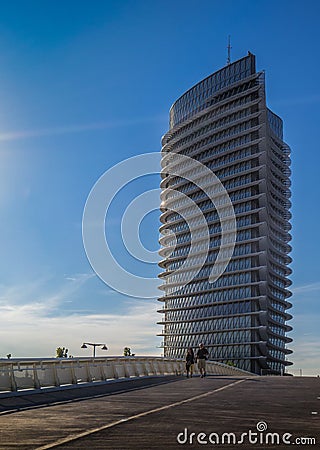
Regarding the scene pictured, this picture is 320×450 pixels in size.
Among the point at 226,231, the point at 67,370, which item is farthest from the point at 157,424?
the point at 226,231

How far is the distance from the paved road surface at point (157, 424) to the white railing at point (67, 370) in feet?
13.1

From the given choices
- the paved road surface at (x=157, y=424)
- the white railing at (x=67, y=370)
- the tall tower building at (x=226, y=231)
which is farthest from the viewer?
the tall tower building at (x=226, y=231)

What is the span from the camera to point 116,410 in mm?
14570

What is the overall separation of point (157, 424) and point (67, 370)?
1389 cm

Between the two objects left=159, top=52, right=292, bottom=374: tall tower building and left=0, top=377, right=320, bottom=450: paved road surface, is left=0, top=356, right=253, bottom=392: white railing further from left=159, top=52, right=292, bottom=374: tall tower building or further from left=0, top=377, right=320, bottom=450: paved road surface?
left=159, top=52, right=292, bottom=374: tall tower building

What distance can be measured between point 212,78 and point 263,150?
892 inches

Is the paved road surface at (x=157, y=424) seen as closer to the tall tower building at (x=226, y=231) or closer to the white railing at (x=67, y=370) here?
the white railing at (x=67, y=370)

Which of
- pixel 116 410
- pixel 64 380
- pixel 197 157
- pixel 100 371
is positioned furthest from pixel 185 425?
pixel 197 157

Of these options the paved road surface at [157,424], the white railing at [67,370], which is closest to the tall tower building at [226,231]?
the white railing at [67,370]

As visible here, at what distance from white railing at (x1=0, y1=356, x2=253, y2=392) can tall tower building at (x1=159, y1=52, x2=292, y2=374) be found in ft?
250

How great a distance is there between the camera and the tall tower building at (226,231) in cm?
11331

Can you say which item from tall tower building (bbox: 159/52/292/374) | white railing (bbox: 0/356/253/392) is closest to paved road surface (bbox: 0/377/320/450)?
white railing (bbox: 0/356/253/392)

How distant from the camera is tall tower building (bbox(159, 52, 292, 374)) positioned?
372 ft

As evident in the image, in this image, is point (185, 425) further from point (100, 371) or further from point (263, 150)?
point (263, 150)
